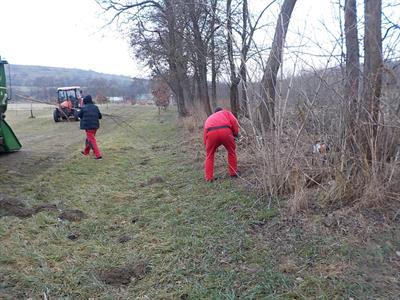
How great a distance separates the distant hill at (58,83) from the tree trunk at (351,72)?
6837 mm

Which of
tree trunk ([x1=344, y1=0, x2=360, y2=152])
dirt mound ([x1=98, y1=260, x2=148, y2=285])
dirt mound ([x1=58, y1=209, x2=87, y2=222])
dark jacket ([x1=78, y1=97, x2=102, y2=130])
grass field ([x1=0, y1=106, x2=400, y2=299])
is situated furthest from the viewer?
dark jacket ([x1=78, y1=97, x2=102, y2=130])

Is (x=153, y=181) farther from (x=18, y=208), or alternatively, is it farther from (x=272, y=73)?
(x=272, y=73)

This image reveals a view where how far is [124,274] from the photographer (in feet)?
13.7

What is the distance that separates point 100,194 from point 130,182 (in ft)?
3.86

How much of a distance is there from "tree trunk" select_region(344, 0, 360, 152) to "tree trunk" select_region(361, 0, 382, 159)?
0.12m

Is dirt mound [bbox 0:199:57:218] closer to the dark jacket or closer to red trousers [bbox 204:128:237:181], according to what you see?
red trousers [bbox 204:128:237:181]

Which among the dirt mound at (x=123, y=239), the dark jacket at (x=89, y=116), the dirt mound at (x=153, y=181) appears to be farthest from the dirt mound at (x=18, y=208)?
the dark jacket at (x=89, y=116)

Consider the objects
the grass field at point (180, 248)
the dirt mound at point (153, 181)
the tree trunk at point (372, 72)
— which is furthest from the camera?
the dirt mound at point (153, 181)

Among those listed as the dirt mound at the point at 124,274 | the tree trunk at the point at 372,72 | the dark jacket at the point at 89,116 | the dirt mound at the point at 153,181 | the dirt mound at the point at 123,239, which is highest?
the tree trunk at the point at 372,72

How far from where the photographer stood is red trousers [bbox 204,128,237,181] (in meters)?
7.37

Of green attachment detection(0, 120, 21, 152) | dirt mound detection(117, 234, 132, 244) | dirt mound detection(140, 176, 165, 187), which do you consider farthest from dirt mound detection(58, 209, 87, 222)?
green attachment detection(0, 120, 21, 152)

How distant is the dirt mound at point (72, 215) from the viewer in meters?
5.91

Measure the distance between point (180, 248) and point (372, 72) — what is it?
3.42 m

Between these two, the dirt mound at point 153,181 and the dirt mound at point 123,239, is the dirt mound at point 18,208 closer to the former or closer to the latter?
the dirt mound at point 123,239
